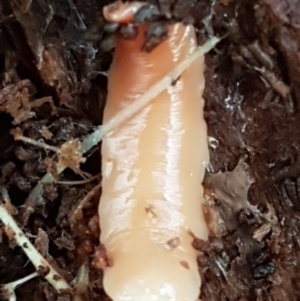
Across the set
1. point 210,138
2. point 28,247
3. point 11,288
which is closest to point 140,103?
point 210,138

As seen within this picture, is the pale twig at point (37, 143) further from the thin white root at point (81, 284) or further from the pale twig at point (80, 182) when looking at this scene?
the thin white root at point (81, 284)

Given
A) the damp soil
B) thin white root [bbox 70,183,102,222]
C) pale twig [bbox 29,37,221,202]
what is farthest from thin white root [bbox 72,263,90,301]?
pale twig [bbox 29,37,221,202]

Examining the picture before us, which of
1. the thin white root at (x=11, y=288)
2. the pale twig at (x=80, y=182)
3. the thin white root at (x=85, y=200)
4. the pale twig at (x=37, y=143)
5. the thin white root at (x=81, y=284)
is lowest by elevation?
the thin white root at (x=81, y=284)

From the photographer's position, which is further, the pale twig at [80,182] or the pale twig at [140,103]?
the pale twig at [80,182]

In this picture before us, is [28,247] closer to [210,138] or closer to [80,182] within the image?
[80,182]

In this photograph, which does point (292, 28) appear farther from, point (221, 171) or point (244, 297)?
point (244, 297)

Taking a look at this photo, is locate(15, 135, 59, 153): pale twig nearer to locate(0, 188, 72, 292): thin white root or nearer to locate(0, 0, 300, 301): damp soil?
locate(0, 0, 300, 301): damp soil

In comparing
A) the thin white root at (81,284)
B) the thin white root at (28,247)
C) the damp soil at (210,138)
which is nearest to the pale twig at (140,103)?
the damp soil at (210,138)
